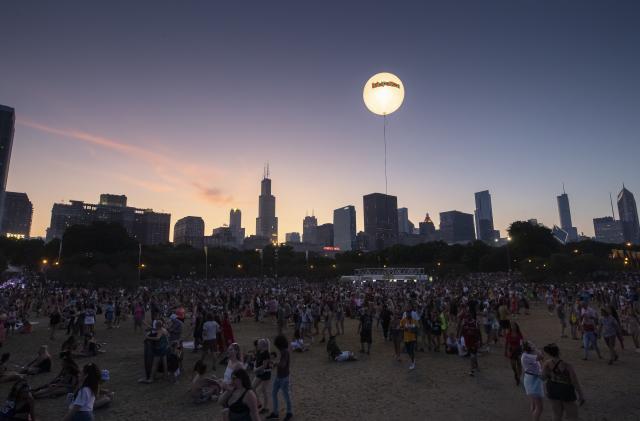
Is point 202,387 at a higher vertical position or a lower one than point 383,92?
lower

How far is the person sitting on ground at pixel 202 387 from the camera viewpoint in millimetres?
9258

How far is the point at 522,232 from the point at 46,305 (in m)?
107

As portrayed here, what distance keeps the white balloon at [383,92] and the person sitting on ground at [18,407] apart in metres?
12.6

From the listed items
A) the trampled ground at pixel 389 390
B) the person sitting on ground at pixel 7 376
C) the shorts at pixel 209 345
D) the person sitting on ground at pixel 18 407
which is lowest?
the trampled ground at pixel 389 390

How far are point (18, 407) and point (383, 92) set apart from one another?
42.2ft

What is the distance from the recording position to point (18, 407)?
6.09 m

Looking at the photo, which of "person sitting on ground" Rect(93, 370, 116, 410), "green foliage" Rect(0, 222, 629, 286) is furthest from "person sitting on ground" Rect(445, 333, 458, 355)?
"green foliage" Rect(0, 222, 629, 286)

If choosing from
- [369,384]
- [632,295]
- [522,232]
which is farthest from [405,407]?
[522,232]

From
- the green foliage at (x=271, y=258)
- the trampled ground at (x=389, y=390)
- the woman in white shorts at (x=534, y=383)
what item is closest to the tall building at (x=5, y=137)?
the green foliage at (x=271, y=258)

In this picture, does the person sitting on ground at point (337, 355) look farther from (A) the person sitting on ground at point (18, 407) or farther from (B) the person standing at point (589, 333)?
(A) the person sitting on ground at point (18, 407)

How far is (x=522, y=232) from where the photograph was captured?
10400 centimetres

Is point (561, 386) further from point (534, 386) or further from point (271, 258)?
point (271, 258)

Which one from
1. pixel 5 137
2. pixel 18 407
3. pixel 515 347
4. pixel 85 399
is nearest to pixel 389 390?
pixel 515 347

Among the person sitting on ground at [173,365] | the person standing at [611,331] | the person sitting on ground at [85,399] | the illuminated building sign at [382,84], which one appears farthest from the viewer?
the illuminated building sign at [382,84]
